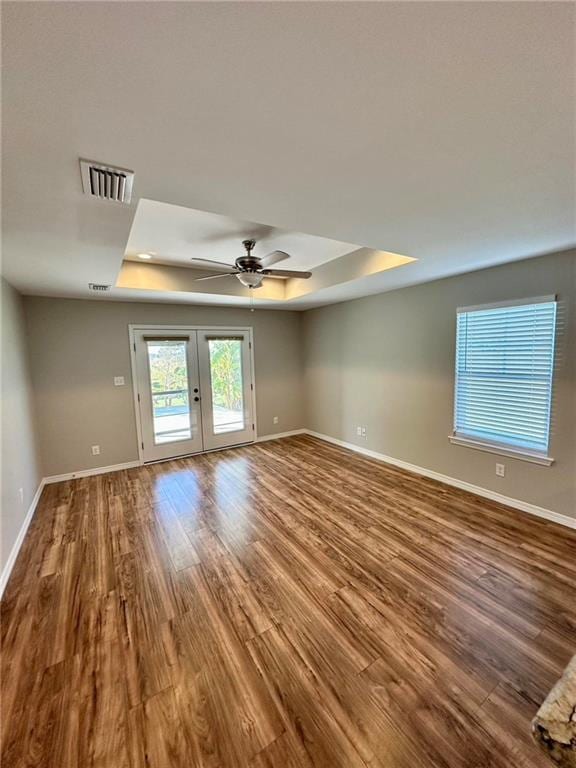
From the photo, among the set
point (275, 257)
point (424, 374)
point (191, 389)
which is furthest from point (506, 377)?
point (191, 389)

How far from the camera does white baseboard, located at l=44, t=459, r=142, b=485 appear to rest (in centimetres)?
409

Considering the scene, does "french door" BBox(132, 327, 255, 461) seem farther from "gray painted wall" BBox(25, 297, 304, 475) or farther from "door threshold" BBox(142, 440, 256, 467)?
"gray painted wall" BBox(25, 297, 304, 475)

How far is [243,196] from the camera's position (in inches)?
65.4

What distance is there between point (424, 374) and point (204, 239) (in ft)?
9.72

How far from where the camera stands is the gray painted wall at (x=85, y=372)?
399cm

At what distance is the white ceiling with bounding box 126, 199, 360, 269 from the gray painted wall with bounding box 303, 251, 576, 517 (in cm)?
127

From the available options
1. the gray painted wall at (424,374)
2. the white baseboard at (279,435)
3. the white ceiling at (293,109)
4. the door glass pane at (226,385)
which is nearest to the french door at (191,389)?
the door glass pane at (226,385)

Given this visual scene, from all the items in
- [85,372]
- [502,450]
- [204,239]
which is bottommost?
[502,450]

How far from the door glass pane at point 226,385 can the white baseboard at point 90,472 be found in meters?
1.33

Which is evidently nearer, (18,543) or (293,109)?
(293,109)

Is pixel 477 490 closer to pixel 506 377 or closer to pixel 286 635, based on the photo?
pixel 506 377

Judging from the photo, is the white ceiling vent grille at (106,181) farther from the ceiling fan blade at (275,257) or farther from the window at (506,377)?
the window at (506,377)

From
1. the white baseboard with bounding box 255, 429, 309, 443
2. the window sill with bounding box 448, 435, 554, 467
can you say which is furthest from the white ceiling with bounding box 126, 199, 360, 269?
the white baseboard with bounding box 255, 429, 309, 443

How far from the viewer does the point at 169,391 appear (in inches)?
189
